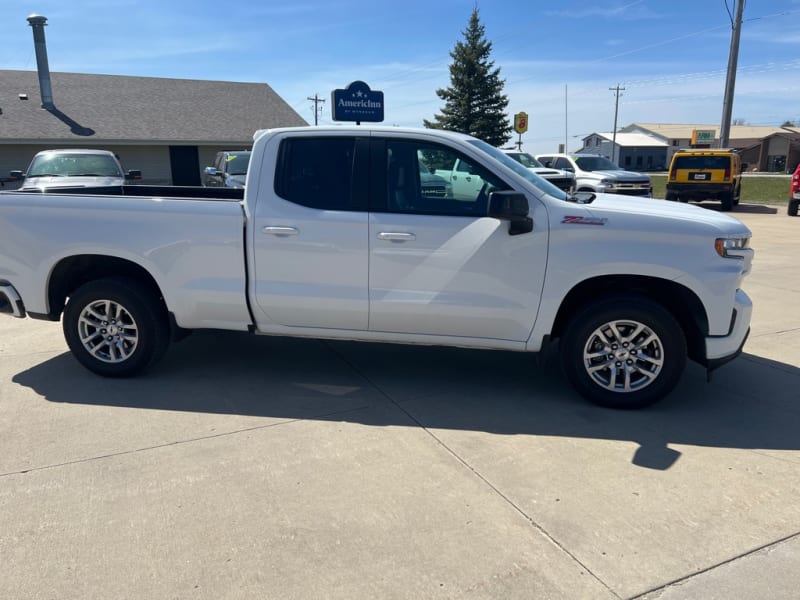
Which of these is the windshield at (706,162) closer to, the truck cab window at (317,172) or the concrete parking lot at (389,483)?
the concrete parking lot at (389,483)

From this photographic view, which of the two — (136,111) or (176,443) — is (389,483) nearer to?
(176,443)

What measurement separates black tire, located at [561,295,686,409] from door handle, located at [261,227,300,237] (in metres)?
2.08

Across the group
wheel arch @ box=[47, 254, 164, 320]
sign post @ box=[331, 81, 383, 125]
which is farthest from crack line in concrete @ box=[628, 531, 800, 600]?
sign post @ box=[331, 81, 383, 125]

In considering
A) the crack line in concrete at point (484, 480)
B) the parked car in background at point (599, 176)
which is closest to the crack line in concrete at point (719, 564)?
the crack line in concrete at point (484, 480)

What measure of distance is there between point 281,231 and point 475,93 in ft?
Answer: 141

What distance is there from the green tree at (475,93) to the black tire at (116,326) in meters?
41.6

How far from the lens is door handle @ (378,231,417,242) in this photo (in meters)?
4.46

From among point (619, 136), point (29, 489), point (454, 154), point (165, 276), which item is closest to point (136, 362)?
point (165, 276)

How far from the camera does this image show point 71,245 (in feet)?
15.9

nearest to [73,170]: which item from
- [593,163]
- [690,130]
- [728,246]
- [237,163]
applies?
[237,163]

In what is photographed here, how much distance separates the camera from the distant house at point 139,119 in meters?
23.2

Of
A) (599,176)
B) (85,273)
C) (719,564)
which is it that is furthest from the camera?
(599,176)

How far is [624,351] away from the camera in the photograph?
176 inches

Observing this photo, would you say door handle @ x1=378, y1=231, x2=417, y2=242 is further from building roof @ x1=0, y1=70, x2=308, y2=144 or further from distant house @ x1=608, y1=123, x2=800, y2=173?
distant house @ x1=608, y1=123, x2=800, y2=173
